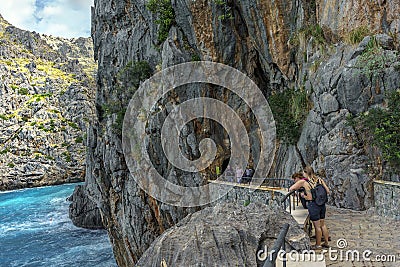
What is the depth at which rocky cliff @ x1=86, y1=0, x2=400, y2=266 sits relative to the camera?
1237 centimetres

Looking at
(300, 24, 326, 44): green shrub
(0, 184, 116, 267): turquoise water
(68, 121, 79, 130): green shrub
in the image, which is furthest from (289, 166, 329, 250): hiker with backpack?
(68, 121, 79, 130): green shrub

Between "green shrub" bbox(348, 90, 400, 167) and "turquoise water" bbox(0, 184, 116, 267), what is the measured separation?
23020mm

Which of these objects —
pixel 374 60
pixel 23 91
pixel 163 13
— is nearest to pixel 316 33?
pixel 374 60

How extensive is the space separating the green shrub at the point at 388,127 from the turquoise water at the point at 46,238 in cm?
2302

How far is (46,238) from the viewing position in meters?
33.1

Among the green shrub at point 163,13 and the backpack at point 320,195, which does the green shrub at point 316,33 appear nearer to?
the green shrub at point 163,13

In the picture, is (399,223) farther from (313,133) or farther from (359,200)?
(313,133)

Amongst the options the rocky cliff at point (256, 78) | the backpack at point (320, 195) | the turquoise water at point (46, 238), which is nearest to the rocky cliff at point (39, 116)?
the turquoise water at point (46, 238)

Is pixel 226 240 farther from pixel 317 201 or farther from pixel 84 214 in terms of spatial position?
pixel 84 214

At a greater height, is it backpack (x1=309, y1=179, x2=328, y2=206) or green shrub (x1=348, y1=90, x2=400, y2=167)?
green shrub (x1=348, y1=90, x2=400, y2=167)

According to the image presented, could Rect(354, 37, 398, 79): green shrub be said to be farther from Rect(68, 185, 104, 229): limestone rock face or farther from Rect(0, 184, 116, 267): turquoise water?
Rect(68, 185, 104, 229): limestone rock face

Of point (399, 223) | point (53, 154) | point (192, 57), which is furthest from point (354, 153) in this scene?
point (53, 154)

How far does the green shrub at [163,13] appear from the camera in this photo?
2214cm

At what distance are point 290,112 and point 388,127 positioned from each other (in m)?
6.26
